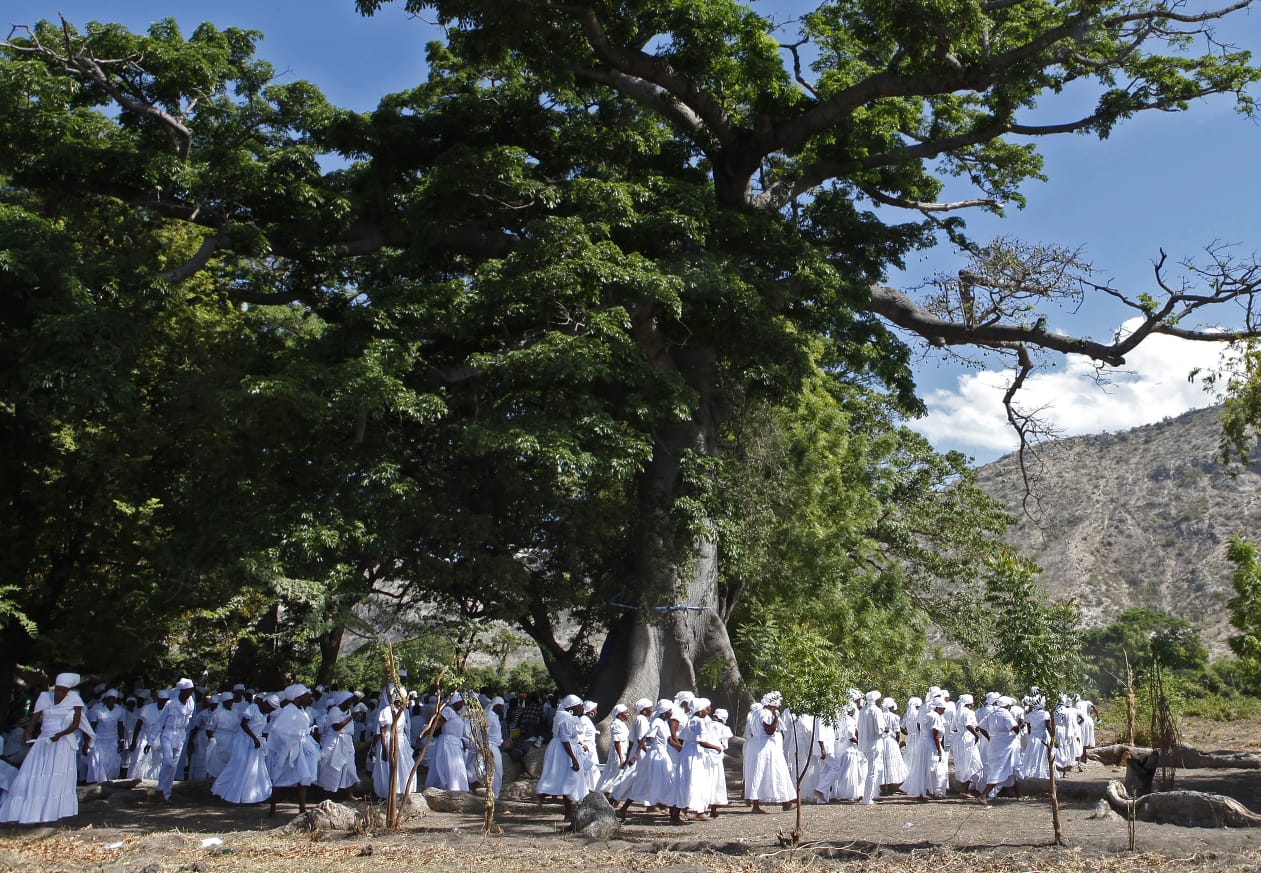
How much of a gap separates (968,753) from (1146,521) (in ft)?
157

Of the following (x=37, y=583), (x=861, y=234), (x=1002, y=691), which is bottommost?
(x=1002, y=691)

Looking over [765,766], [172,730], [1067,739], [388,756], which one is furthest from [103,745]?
[1067,739]

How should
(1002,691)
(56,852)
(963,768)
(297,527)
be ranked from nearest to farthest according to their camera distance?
(56,852), (297,527), (963,768), (1002,691)

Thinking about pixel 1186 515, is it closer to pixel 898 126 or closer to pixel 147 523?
pixel 898 126

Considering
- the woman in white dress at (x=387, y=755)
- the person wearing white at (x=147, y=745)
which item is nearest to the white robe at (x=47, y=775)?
the woman in white dress at (x=387, y=755)

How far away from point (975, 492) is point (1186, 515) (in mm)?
37385

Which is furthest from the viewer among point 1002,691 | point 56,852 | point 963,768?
point 1002,691

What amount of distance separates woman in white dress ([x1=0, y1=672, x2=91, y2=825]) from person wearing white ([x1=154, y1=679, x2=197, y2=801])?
13.3 feet

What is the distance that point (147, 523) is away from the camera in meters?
20.3

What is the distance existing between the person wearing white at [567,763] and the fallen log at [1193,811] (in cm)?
665

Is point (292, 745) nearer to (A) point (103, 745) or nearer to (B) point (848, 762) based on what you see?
(A) point (103, 745)

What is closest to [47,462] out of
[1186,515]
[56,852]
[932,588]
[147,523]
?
[147,523]

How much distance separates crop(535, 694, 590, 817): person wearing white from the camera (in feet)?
45.4

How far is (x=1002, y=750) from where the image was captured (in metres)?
15.9
